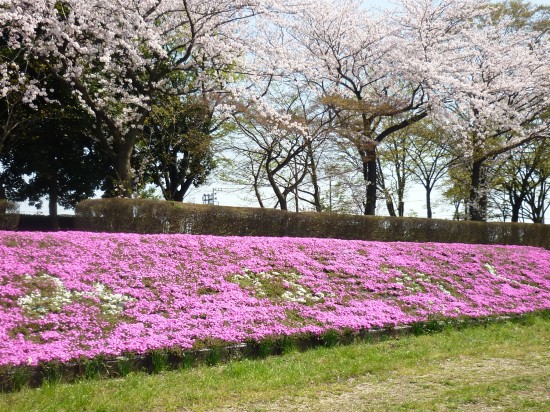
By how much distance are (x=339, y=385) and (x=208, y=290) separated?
359 centimetres

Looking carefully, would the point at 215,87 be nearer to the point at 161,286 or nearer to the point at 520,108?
the point at 161,286

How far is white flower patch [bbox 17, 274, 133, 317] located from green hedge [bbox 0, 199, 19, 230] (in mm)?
4760

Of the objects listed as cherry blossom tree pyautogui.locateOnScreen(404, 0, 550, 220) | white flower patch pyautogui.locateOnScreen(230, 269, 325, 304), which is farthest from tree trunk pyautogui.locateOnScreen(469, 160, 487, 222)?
white flower patch pyautogui.locateOnScreen(230, 269, 325, 304)

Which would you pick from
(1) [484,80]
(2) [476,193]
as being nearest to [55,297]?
(1) [484,80]

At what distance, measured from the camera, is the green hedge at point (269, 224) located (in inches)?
480

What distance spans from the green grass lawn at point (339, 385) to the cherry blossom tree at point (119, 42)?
9512 mm

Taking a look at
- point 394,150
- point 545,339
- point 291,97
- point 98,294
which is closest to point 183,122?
point 291,97

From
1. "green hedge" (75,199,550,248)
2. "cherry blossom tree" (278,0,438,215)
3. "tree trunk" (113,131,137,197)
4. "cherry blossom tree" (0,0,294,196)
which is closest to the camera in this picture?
"green hedge" (75,199,550,248)

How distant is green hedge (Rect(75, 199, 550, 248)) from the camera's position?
40.0 ft

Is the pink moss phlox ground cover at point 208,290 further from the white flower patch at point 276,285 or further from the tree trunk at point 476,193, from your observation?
the tree trunk at point 476,193

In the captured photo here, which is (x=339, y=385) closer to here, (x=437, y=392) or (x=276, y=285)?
(x=437, y=392)

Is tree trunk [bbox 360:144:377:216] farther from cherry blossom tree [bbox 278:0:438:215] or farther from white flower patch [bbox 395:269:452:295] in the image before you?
white flower patch [bbox 395:269:452:295]

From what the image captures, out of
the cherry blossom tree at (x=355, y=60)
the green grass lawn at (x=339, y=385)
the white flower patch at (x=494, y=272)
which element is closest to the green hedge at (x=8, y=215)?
the green grass lawn at (x=339, y=385)

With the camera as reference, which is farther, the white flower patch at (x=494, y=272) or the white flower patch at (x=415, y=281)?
the white flower patch at (x=494, y=272)
